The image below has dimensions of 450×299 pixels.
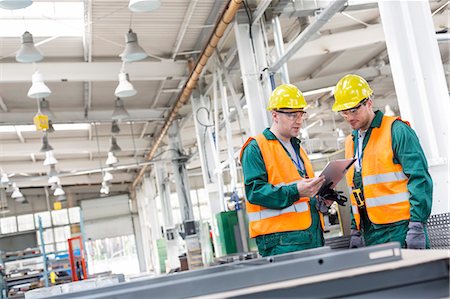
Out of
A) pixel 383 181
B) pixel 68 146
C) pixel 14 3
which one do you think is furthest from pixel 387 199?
pixel 68 146

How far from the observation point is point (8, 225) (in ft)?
89.3

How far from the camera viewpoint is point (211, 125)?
11117mm

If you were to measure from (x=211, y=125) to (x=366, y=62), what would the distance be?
14.0ft

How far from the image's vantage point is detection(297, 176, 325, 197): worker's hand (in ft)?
10.1

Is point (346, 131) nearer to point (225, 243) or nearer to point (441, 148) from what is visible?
point (225, 243)

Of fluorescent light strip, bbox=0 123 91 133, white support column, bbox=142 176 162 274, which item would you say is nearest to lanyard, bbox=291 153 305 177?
fluorescent light strip, bbox=0 123 91 133

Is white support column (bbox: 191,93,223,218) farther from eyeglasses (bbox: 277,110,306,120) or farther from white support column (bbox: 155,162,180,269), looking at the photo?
eyeglasses (bbox: 277,110,306,120)

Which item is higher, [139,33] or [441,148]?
[139,33]

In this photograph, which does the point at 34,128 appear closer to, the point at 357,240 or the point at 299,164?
the point at 299,164

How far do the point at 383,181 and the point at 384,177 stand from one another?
2 centimetres

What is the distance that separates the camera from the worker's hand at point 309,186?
308 centimetres

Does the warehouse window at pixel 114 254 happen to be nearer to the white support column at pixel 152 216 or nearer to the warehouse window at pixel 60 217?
the warehouse window at pixel 60 217

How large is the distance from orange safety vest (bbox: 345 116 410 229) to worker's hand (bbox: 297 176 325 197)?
1.02 feet

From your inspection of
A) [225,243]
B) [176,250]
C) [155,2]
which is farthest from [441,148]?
[176,250]
